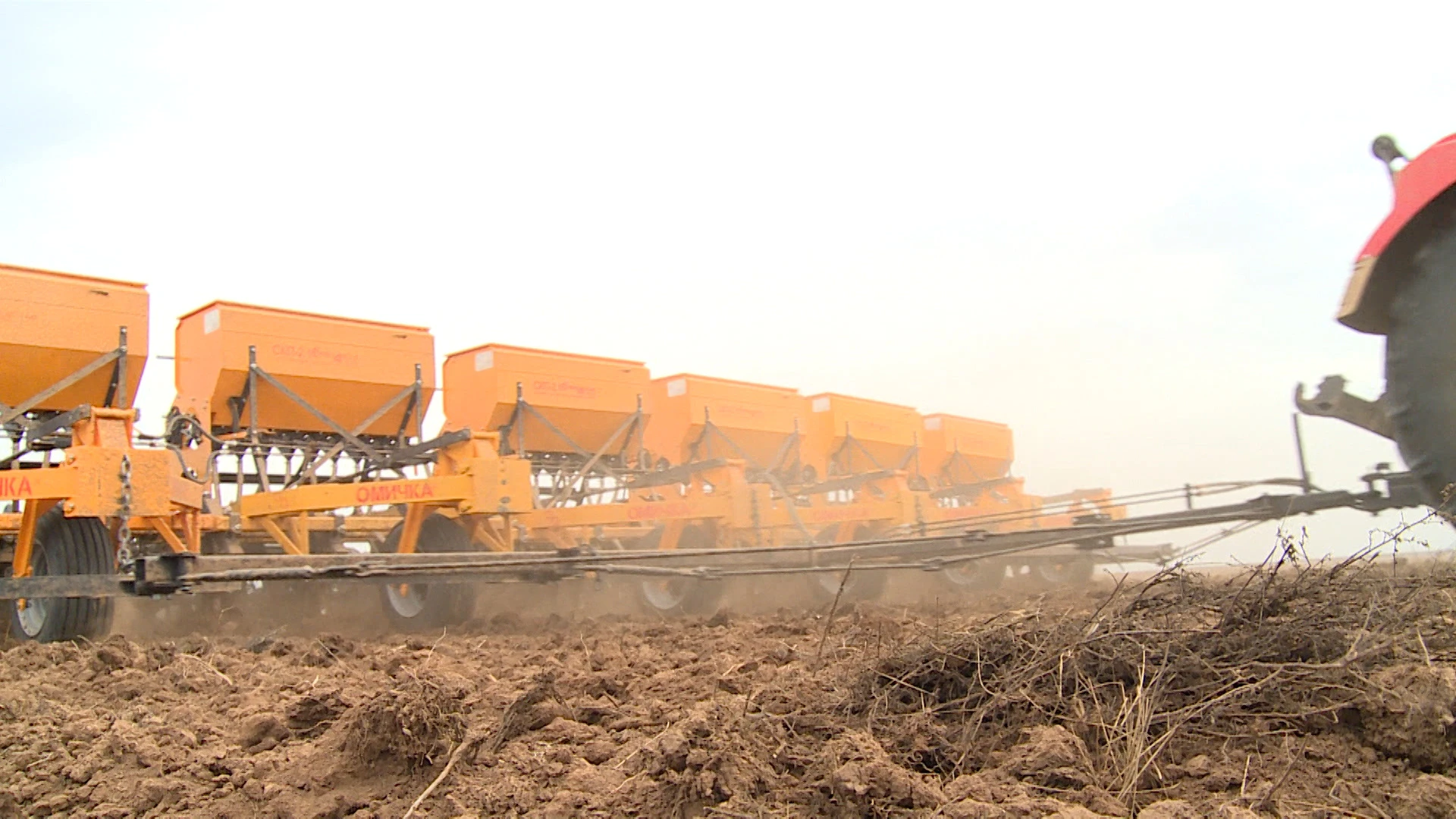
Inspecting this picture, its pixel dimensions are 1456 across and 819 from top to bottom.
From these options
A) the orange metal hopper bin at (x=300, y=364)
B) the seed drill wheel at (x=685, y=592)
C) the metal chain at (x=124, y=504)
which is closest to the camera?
the metal chain at (x=124, y=504)

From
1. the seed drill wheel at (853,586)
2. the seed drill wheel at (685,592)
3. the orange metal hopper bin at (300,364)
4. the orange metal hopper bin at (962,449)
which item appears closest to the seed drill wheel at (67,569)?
the orange metal hopper bin at (300,364)

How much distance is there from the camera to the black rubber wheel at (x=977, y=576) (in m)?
12.6

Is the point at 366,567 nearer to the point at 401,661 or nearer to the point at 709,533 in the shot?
the point at 401,661

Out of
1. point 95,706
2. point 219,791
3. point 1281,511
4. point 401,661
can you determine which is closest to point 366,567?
point 401,661

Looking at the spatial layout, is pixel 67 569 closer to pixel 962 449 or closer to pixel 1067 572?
pixel 1067 572

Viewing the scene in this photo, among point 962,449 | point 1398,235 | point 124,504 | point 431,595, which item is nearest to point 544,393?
point 431,595

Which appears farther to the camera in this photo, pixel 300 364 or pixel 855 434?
pixel 855 434

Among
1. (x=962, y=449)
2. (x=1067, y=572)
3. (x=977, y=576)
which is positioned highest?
(x=962, y=449)

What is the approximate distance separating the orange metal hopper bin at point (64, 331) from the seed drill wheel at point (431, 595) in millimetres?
2290

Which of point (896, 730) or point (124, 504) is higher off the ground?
point (124, 504)

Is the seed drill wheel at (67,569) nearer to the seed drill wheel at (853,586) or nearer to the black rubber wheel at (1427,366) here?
the black rubber wheel at (1427,366)

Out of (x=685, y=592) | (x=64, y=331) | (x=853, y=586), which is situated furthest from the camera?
(x=853, y=586)

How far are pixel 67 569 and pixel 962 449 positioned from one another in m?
13.6

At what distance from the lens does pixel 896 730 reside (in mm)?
2410
